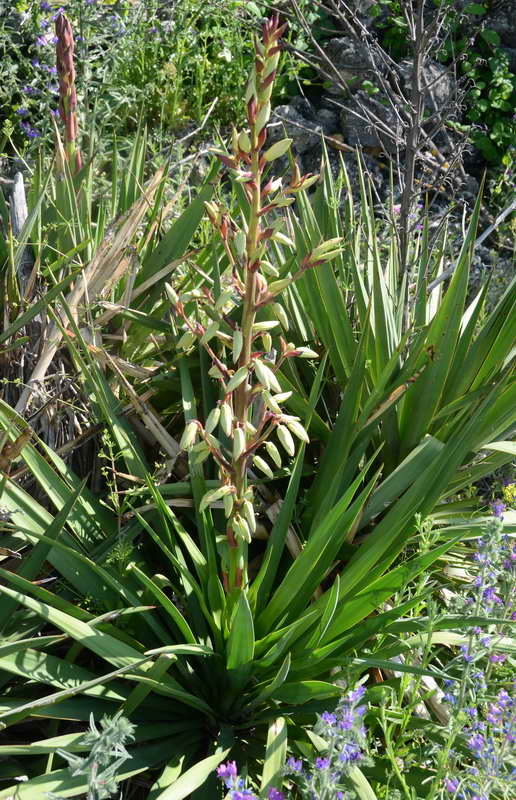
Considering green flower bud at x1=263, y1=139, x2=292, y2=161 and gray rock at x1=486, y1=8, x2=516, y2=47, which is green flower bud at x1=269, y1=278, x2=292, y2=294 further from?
gray rock at x1=486, y1=8, x2=516, y2=47

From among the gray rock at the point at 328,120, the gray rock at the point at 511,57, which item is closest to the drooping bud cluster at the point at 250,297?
the gray rock at the point at 328,120

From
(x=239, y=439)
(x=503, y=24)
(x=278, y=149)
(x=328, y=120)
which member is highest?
(x=278, y=149)

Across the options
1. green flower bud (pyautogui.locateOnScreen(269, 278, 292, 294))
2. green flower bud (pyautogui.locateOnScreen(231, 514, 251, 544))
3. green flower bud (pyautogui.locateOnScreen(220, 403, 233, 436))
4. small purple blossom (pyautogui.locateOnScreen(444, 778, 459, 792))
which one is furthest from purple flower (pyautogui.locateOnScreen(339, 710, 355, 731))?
green flower bud (pyautogui.locateOnScreen(269, 278, 292, 294))

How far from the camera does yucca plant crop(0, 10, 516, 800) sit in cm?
160

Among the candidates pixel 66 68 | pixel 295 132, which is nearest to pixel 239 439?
pixel 66 68

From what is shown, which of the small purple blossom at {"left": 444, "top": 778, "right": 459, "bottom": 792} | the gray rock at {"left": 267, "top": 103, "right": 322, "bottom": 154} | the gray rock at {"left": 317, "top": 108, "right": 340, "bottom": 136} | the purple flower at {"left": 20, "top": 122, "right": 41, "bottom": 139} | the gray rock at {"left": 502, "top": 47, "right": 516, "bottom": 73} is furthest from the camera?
the gray rock at {"left": 502, "top": 47, "right": 516, "bottom": 73}

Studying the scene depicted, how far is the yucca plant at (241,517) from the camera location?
160 cm

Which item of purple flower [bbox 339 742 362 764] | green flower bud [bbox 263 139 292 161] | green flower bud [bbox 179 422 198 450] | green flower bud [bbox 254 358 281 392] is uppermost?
green flower bud [bbox 263 139 292 161]

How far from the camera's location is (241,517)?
168 centimetres

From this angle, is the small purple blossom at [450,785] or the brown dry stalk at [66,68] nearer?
the small purple blossom at [450,785]

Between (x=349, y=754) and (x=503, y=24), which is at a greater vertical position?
(x=349, y=754)

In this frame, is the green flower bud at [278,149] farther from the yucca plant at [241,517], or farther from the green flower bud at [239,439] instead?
the green flower bud at [239,439]

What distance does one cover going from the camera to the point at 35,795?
59.2 inches

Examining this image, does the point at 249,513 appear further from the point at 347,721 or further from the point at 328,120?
the point at 328,120
